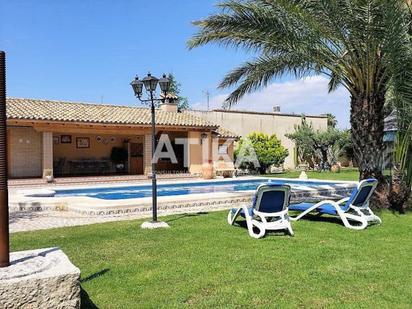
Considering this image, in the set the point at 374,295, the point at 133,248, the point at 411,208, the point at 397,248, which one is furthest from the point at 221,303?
the point at 411,208

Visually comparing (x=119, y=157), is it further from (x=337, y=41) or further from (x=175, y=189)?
(x=337, y=41)

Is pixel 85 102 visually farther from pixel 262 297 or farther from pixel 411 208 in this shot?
pixel 262 297

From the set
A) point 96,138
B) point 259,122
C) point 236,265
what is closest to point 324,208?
point 236,265

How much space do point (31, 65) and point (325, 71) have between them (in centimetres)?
1440

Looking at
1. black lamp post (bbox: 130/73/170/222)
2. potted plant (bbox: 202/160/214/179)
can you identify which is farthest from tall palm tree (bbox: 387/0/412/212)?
potted plant (bbox: 202/160/214/179)

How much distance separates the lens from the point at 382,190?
12125mm

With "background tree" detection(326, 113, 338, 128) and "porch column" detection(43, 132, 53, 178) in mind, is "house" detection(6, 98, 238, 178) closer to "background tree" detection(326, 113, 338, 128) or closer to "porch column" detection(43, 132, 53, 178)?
"porch column" detection(43, 132, 53, 178)

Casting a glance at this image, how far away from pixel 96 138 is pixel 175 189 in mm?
10265

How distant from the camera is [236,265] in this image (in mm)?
6449

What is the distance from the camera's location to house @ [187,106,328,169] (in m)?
34.1

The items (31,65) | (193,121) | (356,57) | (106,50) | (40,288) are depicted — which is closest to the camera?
(40,288)

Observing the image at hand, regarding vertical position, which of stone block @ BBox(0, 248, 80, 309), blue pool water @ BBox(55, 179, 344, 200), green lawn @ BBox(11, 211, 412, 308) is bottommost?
green lawn @ BBox(11, 211, 412, 308)

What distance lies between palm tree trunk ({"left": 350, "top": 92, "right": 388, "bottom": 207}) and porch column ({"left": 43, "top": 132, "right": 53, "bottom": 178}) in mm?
17281

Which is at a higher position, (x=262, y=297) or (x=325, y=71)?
(x=325, y=71)
